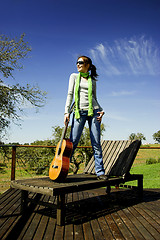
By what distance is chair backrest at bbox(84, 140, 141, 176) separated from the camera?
3414 mm

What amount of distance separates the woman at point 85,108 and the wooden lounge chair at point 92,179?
32cm

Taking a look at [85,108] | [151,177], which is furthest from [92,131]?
[151,177]

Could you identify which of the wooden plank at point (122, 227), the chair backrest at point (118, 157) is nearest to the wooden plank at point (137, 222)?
the wooden plank at point (122, 227)

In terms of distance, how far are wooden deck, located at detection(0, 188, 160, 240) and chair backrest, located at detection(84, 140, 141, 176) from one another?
52 centimetres

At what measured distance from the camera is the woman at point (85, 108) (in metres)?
2.95

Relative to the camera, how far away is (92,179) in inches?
117

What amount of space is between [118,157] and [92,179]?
2.85 feet

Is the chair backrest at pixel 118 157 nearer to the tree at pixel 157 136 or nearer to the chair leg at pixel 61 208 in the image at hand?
the chair leg at pixel 61 208

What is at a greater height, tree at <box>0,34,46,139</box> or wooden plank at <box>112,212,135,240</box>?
tree at <box>0,34,46,139</box>

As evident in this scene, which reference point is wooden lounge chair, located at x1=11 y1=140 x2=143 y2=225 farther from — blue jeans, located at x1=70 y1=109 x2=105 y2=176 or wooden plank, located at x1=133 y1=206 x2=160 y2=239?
wooden plank, located at x1=133 y1=206 x2=160 y2=239

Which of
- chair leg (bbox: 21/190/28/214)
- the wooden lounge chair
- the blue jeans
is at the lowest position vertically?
chair leg (bbox: 21/190/28/214)

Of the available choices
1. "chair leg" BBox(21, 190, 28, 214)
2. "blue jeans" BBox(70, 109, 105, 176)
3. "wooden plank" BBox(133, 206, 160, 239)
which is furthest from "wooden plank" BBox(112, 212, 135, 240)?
"chair leg" BBox(21, 190, 28, 214)

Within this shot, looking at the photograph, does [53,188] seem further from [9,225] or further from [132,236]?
[132,236]

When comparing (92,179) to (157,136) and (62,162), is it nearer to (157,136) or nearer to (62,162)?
(62,162)
